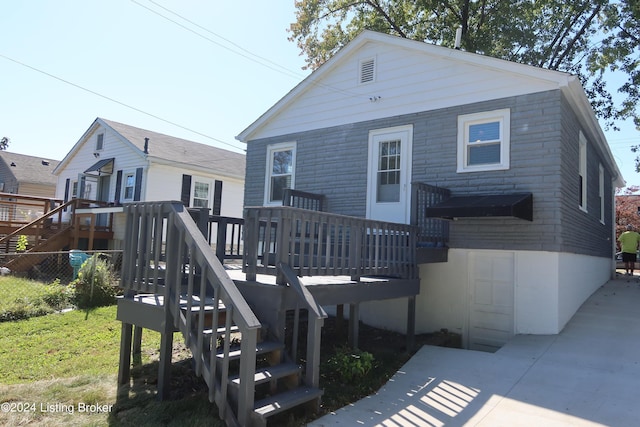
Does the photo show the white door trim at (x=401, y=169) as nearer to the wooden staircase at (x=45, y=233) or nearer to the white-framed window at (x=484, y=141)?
the white-framed window at (x=484, y=141)

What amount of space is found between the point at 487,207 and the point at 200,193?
44.0 feet

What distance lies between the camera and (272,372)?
372 centimetres

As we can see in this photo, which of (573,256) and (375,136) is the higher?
(375,136)

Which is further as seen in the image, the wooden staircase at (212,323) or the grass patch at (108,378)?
the grass patch at (108,378)

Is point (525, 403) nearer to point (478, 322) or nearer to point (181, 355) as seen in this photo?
point (478, 322)

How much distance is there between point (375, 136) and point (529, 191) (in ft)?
11.0

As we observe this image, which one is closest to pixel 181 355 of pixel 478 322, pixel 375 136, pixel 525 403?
→ pixel 525 403

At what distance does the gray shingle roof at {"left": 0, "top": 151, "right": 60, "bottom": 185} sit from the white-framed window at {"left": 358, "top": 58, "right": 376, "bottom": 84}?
979 inches

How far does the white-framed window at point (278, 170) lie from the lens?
10188mm

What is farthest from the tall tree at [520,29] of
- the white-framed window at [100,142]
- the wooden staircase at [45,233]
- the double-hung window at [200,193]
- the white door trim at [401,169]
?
the wooden staircase at [45,233]

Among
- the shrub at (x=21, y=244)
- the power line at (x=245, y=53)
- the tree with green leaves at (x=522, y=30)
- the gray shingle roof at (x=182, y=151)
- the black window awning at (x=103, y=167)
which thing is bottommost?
the shrub at (x=21, y=244)

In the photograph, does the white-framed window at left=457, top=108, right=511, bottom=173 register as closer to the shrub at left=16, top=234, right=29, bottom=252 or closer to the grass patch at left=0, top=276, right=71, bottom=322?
the grass patch at left=0, top=276, right=71, bottom=322

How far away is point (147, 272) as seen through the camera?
450 cm

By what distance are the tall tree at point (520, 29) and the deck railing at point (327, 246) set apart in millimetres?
14094
